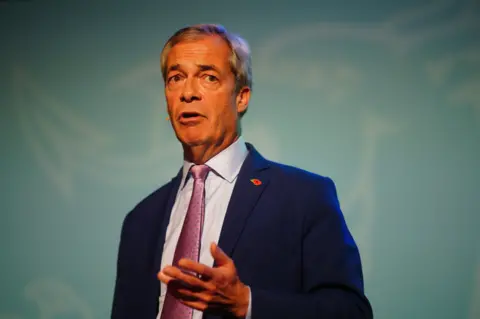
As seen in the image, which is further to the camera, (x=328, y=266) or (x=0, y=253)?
(x=0, y=253)

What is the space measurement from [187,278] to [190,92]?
2.07 ft

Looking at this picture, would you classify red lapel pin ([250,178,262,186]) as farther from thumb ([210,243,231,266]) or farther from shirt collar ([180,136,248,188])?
thumb ([210,243,231,266])

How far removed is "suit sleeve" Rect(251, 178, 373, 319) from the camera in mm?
1164

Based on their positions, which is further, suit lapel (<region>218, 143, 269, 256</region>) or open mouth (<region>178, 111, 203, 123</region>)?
open mouth (<region>178, 111, 203, 123</region>)

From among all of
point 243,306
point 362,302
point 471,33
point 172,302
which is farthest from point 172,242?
point 471,33

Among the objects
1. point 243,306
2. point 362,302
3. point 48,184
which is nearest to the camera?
point 243,306

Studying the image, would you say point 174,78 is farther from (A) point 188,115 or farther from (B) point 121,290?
(B) point 121,290

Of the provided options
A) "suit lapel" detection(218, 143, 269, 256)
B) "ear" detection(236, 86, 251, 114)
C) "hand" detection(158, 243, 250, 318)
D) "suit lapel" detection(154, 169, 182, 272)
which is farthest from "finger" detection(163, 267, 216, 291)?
"ear" detection(236, 86, 251, 114)

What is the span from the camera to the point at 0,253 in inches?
95.1

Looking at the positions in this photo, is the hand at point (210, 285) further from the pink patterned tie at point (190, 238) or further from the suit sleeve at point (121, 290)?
the suit sleeve at point (121, 290)

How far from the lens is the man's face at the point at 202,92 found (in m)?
1.44

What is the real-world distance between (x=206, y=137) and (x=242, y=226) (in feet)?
0.96

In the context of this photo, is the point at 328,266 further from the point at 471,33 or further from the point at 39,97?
the point at 39,97

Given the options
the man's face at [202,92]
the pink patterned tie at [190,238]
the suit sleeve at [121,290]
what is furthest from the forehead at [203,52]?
the suit sleeve at [121,290]
